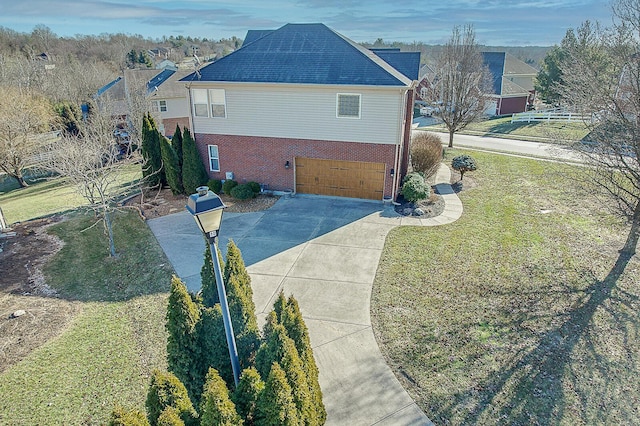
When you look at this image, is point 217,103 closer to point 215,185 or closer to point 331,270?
point 215,185

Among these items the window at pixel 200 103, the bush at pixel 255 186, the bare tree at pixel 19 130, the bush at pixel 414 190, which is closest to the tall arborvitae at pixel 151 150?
the window at pixel 200 103

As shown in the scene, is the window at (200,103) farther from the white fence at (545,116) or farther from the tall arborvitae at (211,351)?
the white fence at (545,116)

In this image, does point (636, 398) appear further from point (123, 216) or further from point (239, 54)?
point (239, 54)

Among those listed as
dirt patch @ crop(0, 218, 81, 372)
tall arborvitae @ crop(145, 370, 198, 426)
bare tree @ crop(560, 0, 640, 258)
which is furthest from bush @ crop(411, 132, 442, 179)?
tall arborvitae @ crop(145, 370, 198, 426)

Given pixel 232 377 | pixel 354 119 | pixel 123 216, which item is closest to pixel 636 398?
pixel 232 377

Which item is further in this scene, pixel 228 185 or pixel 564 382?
pixel 228 185

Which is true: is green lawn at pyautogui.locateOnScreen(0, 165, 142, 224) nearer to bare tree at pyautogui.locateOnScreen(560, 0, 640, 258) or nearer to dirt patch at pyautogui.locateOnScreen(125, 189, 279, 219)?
dirt patch at pyautogui.locateOnScreen(125, 189, 279, 219)

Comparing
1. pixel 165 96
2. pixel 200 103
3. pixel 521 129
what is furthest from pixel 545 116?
pixel 165 96
